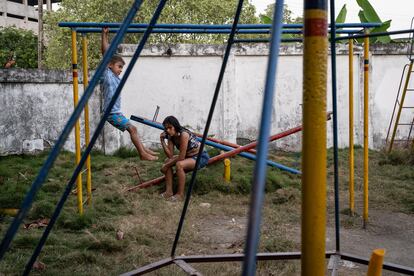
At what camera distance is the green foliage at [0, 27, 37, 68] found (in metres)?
17.6

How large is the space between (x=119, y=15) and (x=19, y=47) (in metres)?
4.02

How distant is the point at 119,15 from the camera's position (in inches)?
676

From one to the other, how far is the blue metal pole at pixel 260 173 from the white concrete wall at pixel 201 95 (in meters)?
7.04

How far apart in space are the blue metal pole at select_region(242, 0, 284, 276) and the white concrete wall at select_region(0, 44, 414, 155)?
704 cm

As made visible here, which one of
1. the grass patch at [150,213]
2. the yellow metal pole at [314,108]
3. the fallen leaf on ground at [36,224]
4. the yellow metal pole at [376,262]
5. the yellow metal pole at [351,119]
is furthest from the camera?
the yellow metal pole at [351,119]

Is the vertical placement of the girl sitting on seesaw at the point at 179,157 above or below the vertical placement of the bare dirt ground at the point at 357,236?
above

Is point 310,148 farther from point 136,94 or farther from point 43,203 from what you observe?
point 136,94

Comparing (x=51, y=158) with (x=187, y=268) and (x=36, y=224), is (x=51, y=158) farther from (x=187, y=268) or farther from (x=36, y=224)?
(x=36, y=224)

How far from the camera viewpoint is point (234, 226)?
167 inches

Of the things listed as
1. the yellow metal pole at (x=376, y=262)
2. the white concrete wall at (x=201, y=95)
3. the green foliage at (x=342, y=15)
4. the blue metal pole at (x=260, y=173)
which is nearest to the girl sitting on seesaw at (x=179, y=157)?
the white concrete wall at (x=201, y=95)

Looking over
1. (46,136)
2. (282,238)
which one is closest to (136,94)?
(46,136)

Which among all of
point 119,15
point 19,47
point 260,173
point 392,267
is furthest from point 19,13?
point 260,173

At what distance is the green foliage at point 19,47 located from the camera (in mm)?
17641

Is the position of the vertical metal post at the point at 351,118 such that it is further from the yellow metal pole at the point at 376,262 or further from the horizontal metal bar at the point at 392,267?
the yellow metal pole at the point at 376,262
